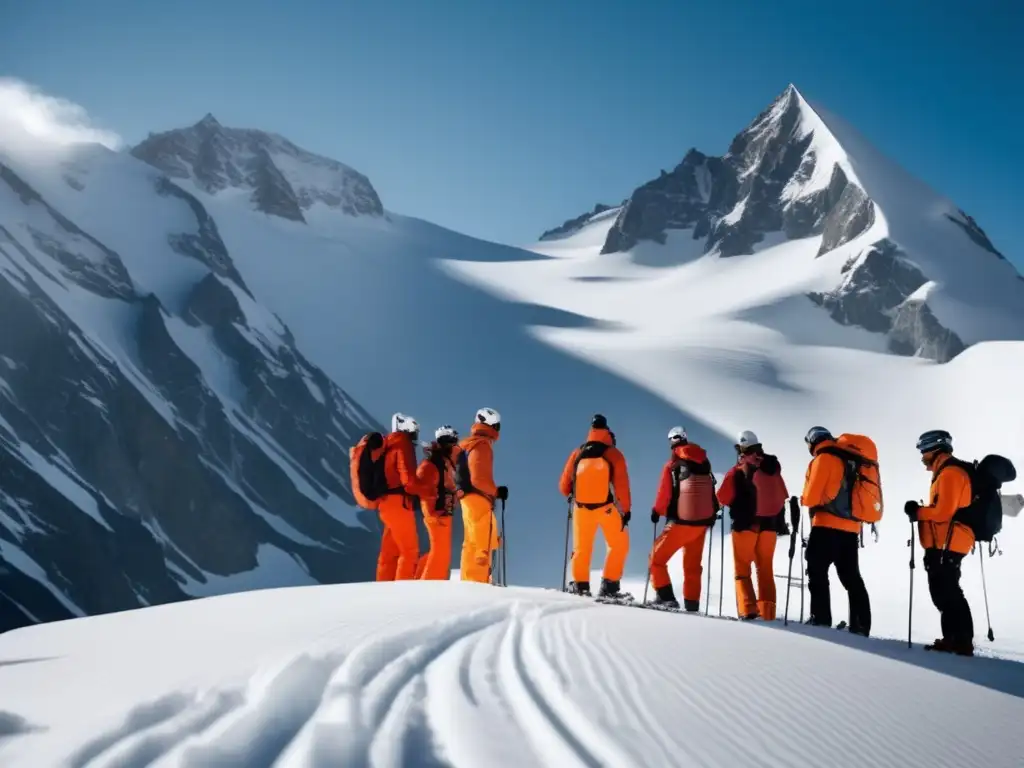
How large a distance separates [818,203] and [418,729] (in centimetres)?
13892

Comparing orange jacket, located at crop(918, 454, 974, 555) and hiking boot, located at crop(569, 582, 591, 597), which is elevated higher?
orange jacket, located at crop(918, 454, 974, 555)

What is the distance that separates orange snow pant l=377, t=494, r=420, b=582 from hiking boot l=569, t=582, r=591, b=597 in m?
1.97

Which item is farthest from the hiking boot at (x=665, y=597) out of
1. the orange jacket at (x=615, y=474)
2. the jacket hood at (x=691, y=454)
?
the jacket hood at (x=691, y=454)

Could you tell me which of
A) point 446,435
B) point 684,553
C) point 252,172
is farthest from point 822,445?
point 252,172

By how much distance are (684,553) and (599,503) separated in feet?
3.67

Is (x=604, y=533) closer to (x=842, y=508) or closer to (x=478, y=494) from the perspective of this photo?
(x=478, y=494)

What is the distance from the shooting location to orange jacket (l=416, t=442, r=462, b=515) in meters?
10.5

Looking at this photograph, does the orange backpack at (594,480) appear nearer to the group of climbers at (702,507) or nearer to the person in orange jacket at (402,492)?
the group of climbers at (702,507)

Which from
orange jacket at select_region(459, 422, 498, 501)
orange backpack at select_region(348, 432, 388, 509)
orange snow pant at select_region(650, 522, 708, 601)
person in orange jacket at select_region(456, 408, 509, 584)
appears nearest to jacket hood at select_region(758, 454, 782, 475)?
orange snow pant at select_region(650, 522, 708, 601)

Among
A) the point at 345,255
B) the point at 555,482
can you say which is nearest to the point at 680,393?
the point at 555,482

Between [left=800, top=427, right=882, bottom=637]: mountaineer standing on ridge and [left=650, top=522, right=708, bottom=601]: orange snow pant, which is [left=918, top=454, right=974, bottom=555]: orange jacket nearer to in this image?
[left=800, top=427, right=882, bottom=637]: mountaineer standing on ridge

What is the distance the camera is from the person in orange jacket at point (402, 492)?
10.4 metres

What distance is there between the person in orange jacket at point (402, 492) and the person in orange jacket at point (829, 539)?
4.50 metres

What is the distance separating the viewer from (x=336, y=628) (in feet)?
16.2
